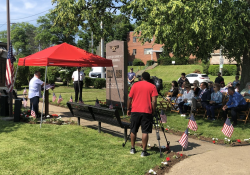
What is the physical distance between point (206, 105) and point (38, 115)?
608 cm

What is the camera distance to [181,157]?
5.38 meters

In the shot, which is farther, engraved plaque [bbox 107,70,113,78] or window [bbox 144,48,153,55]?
window [bbox 144,48,153,55]

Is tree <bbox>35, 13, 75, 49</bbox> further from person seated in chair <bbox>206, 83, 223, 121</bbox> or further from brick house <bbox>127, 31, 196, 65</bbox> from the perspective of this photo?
person seated in chair <bbox>206, 83, 223, 121</bbox>

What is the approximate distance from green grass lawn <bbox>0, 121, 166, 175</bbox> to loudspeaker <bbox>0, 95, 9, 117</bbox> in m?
2.20

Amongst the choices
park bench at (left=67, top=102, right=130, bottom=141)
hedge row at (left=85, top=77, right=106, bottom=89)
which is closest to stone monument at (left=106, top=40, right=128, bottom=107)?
park bench at (left=67, top=102, right=130, bottom=141)

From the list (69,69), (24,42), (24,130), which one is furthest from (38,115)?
(24,42)

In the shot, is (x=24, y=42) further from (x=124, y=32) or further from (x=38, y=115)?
(x=38, y=115)

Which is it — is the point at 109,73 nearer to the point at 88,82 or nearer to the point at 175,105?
the point at 175,105

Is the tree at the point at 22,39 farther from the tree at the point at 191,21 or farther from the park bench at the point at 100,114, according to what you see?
the tree at the point at 191,21

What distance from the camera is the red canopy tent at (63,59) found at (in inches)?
325

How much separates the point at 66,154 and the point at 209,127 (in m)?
4.82

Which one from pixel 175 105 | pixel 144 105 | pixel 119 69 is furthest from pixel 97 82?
pixel 144 105

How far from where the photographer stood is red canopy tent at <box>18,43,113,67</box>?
825 centimetres

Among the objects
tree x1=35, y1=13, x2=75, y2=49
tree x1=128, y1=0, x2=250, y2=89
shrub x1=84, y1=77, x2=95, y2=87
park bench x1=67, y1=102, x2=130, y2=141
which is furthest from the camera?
tree x1=35, y1=13, x2=75, y2=49
